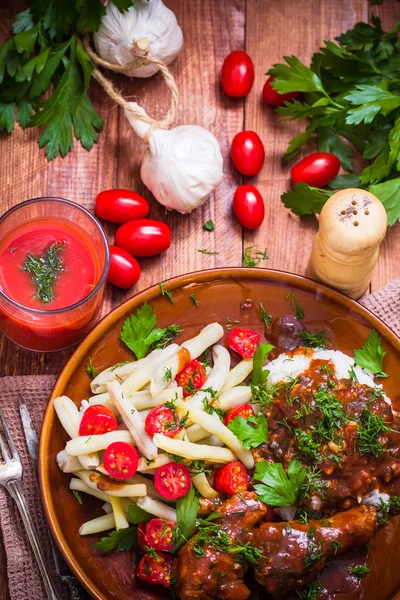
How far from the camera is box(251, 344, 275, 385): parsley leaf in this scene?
16.4 ft

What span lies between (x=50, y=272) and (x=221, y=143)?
168 cm

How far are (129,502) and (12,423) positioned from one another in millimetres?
960

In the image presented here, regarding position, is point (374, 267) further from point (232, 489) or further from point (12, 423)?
point (12, 423)

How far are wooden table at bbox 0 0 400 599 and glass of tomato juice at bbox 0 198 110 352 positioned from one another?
385 millimetres

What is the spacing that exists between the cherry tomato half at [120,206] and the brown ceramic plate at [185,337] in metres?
0.70

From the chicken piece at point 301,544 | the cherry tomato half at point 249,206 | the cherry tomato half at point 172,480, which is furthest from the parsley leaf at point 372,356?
the cherry tomato half at point 172,480

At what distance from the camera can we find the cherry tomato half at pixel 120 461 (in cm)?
463

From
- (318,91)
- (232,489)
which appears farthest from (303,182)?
(232,489)

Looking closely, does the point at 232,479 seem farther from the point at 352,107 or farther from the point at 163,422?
the point at 352,107

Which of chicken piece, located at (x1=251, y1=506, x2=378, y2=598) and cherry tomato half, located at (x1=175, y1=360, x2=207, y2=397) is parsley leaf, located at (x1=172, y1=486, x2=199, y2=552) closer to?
chicken piece, located at (x1=251, y1=506, x2=378, y2=598)

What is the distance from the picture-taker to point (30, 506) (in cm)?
505

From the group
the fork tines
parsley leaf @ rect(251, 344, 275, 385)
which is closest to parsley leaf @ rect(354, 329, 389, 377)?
parsley leaf @ rect(251, 344, 275, 385)

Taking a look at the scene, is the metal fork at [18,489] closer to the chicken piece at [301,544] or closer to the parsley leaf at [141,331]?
the parsley leaf at [141,331]

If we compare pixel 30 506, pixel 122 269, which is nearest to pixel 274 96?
pixel 122 269
